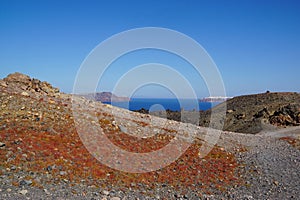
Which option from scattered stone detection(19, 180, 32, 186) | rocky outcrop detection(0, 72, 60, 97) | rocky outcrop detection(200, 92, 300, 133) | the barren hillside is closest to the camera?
scattered stone detection(19, 180, 32, 186)

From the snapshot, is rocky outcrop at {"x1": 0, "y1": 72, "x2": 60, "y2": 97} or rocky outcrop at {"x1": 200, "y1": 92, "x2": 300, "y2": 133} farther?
rocky outcrop at {"x1": 200, "y1": 92, "x2": 300, "y2": 133}

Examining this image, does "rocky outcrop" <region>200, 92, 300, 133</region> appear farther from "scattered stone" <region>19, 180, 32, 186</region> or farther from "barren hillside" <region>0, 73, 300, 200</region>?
"scattered stone" <region>19, 180, 32, 186</region>

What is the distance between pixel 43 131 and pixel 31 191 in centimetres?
651

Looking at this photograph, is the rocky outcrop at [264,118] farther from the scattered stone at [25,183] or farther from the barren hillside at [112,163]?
the scattered stone at [25,183]

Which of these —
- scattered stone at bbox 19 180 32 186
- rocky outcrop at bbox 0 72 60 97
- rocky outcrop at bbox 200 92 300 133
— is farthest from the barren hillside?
rocky outcrop at bbox 200 92 300 133

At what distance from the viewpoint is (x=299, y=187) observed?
15.6 m

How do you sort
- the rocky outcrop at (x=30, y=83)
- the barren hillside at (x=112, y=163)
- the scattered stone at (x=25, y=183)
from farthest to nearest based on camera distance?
the rocky outcrop at (x=30, y=83) < the barren hillside at (x=112, y=163) < the scattered stone at (x=25, y=183)

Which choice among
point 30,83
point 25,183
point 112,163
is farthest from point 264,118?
point 25,183

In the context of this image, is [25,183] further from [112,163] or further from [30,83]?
[30,83]

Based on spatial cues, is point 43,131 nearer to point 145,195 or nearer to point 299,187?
point 145,195

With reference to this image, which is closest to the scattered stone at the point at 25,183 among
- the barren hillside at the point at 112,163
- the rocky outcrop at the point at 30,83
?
the barren hillside at the point at 112,163

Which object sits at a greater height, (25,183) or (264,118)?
(264,118)

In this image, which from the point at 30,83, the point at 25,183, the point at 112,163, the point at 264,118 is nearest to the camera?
the point at 25,183

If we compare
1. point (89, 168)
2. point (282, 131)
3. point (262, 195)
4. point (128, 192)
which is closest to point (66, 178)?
point (89, 168)
